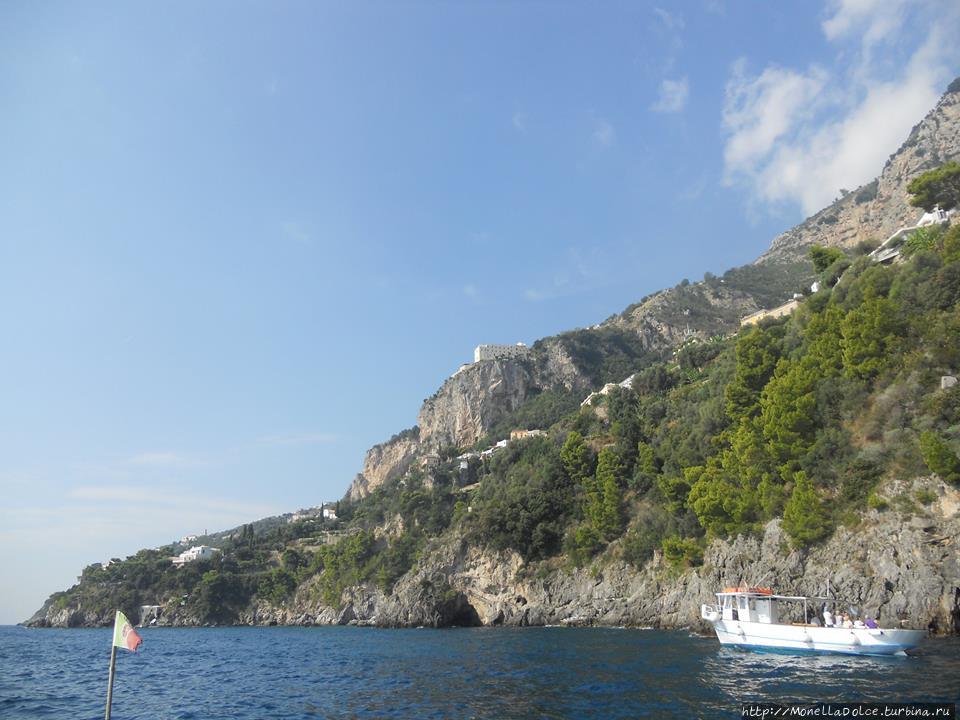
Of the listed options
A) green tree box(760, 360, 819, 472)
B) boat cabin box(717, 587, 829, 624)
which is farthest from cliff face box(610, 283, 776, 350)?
boat cabin box(717, 587, 829, 624)

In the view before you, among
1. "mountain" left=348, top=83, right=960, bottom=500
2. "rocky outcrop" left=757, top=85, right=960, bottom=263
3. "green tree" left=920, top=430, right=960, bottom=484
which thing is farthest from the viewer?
"mountain" left=348, top=83, right=960, bottom=500

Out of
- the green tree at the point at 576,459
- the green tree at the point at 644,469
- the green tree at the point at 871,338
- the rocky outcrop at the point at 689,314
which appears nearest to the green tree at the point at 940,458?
the green tree at the point at 871,338

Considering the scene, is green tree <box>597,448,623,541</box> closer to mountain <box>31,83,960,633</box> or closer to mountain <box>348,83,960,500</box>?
mountain <box>31,83,960,633</box>

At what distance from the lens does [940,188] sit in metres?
53.6

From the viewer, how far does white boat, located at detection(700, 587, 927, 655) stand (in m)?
24.6

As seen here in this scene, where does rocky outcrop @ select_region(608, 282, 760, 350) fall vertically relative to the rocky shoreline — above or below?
above

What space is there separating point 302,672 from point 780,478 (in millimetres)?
31808

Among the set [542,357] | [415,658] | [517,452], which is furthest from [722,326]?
[415,658]

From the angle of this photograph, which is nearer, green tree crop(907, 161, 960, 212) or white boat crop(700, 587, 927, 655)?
white boat crop(700, 587, 927, 655)

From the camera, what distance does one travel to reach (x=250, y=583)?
100m

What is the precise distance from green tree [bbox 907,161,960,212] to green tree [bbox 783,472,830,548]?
3229cm

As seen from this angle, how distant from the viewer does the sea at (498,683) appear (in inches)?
699

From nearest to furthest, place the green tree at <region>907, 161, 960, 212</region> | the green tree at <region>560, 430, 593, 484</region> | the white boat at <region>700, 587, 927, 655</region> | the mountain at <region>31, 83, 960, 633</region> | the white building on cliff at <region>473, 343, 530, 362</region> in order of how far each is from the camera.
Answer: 1. the white boat at <region>700, 587, 927, 655</region>
2. the mountain at <region>31, 83, 960, 633</region>
3. the green tree at <region>907, 161, 960, 212</region>
4. the green tree at <region>560, 430, 593, 484</region>
5. the white building on cliff at <region>473, 343, 530, 362</region>

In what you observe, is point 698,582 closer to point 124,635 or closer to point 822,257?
point 124,635
